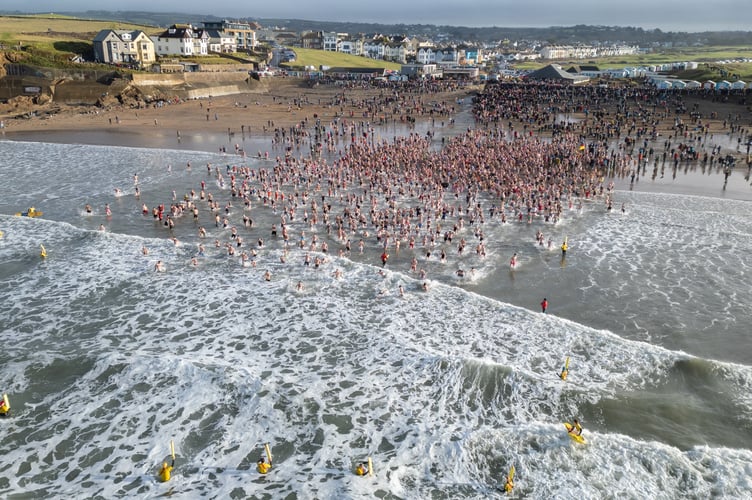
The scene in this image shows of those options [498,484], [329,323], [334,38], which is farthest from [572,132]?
[334,38]

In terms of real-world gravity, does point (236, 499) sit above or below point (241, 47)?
below

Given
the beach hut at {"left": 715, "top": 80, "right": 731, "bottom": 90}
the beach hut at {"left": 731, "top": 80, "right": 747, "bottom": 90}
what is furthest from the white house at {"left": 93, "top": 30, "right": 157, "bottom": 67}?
the beach hut at {"left": 731, "top": 80, "right": 747, "bottom": 90}

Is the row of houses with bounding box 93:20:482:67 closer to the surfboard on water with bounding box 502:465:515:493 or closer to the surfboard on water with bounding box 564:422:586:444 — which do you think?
the surfboard on water with bounding box 564:422:586:444

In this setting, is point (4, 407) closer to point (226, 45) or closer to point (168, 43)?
point (168, 43)

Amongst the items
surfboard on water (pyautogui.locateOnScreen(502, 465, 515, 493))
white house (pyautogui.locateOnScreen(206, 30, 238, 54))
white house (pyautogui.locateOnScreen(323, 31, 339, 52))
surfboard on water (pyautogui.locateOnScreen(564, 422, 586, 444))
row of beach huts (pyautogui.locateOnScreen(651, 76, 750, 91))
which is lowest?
surfboard on water (pyautogui.locateOnScreen(502, 465, 515, 493))

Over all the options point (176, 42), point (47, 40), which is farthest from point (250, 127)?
point (176, 42)

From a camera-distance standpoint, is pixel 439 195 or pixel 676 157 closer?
pixel 439 195

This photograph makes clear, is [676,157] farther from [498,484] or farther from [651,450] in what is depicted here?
[498,484]

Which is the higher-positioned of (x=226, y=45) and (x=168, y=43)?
(x=226, y=45)
